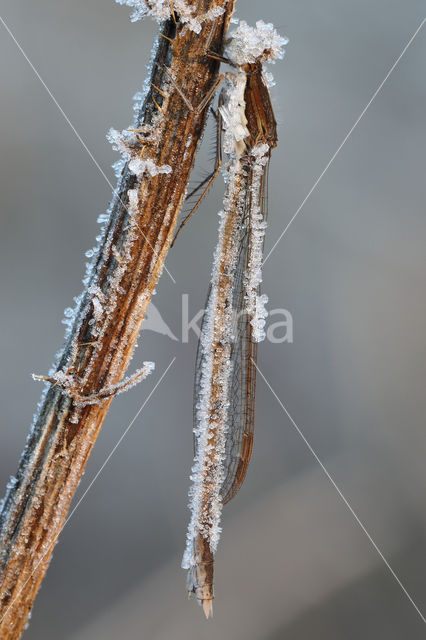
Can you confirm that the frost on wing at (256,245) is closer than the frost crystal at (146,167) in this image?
No

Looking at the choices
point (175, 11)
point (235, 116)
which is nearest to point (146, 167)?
point (175, 11)

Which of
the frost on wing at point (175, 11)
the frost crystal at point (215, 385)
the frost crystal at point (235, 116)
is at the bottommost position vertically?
the frost crystal at point (215, 385)

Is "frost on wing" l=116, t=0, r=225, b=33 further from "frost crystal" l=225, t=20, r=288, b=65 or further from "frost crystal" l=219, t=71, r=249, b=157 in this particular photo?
"frost crystal" l=219, t=71, r=249, b=157

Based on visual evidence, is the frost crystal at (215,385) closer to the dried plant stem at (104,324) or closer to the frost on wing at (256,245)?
the frost on wing at (256,245)

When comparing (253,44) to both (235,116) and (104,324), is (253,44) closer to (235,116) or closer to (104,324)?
(235,116)

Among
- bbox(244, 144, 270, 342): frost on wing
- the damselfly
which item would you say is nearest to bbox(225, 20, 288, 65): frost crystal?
the damselfly

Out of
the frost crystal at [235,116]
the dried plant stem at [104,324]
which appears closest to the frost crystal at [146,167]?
the dried plant stem at [104,324]

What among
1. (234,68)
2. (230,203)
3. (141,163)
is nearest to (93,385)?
(141,163)
